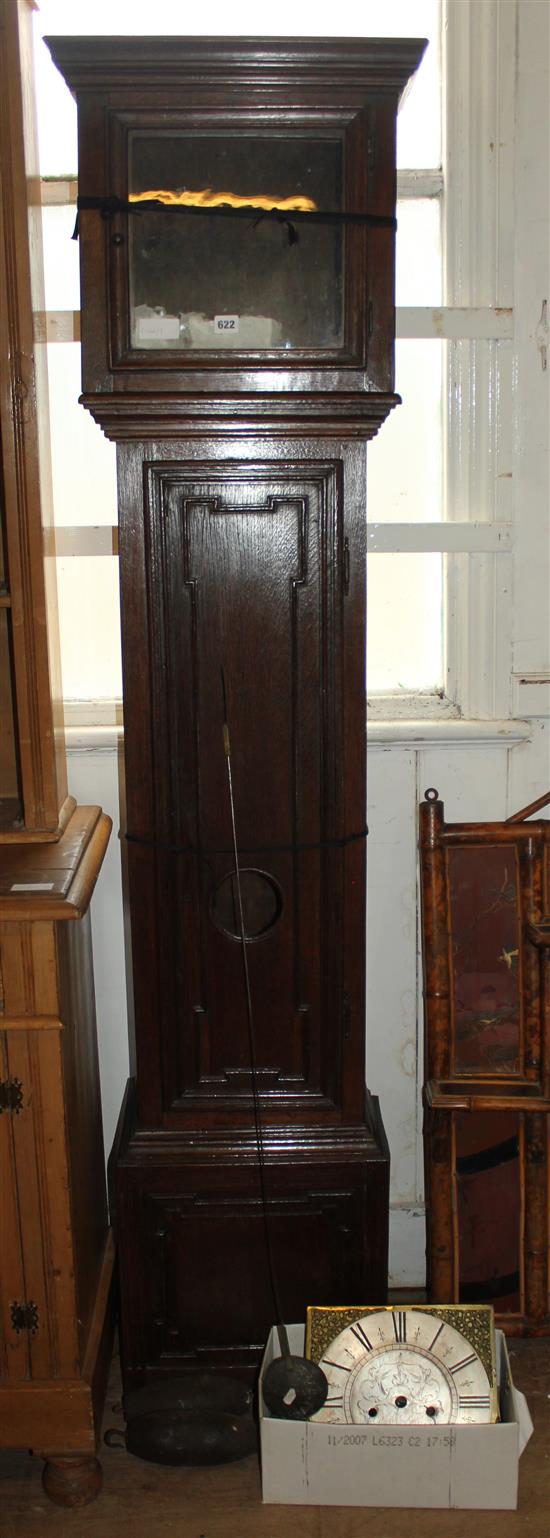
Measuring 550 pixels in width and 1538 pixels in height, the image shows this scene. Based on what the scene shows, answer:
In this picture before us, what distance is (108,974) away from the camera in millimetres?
2258

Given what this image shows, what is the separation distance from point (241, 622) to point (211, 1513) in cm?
132

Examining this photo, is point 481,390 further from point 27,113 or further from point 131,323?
point 27,113

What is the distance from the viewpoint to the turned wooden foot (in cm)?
183

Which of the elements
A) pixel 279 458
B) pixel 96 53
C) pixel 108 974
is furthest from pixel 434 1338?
pixel 96 53

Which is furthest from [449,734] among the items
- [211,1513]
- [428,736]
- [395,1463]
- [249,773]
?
[211,1513]

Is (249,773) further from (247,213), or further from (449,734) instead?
(247,213)

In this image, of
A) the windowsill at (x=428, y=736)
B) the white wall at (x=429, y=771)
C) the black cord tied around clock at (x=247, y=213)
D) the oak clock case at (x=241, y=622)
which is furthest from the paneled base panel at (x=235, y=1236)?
the black cord tied around clock at (x=247, y=213)

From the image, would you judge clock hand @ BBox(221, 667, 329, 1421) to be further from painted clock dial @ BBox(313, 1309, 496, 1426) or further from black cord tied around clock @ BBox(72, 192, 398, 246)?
black cord tied around clock @ BBox(72, 192, 398, 246)

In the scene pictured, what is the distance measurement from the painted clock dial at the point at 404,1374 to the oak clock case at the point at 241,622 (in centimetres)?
14

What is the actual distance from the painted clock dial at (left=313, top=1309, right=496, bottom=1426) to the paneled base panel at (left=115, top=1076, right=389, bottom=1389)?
0.45ft

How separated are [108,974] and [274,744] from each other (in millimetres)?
694

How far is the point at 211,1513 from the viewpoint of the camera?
1815mm

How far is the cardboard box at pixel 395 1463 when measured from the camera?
1716 millimetres

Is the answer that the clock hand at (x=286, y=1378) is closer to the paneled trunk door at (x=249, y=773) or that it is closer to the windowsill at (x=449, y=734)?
the paneled trunk door at (x=249, y=773)
